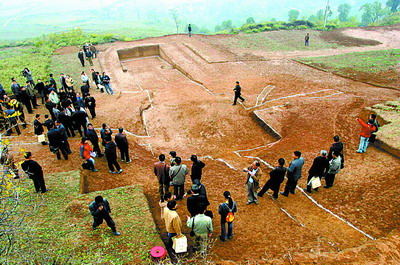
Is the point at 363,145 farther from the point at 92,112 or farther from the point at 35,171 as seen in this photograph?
the point at 92,112

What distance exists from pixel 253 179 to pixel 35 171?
6.32 m

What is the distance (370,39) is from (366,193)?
33307 millimetres

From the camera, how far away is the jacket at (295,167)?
7.59 metres

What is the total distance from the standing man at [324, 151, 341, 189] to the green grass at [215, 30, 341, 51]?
23437mm

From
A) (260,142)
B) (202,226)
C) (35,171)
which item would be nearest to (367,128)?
(260,142)

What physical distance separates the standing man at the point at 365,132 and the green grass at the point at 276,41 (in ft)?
69.4

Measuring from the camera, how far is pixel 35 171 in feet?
24.8

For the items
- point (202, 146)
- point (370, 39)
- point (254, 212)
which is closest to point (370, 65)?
point (370, 39)

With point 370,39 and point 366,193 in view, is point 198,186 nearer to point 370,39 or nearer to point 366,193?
point 366,193

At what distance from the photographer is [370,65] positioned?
21.6m

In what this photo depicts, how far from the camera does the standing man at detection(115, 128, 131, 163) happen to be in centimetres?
943

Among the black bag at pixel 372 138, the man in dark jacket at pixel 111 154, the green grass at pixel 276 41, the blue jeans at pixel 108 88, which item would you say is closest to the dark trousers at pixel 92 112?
the blue jeans at pixel 108 88

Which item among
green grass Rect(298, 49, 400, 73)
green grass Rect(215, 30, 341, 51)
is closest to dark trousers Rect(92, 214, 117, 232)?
green grass Rect(298, 49, 400, 73)

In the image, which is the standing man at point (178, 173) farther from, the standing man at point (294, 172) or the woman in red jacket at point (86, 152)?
the woman in red jacket at point (86, 152)
